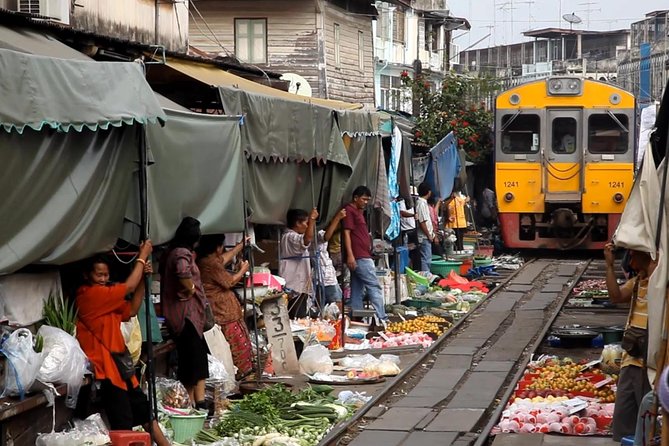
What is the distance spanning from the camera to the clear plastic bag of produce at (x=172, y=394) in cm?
1023

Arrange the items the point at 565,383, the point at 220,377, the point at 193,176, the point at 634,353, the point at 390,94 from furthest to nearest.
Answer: the point at 390,94 → the point at 565,383 → the point at 220,377 → the point at 193,176 → the point at 634,353

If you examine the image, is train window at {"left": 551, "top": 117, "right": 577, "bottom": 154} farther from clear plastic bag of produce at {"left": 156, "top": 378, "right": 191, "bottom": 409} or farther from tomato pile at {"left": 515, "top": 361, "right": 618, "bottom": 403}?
clear plastic bag of produce at {"left": 156, "top": 378, "right": 191, "bottom": 409}

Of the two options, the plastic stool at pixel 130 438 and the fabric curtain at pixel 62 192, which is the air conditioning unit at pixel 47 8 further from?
the plastic stool at pixel 130 438

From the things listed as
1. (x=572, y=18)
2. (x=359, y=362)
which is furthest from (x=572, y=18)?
(x=359, y=362)

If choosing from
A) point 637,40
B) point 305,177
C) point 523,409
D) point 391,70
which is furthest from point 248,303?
point 637,40

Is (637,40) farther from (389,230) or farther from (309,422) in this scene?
(309,422)

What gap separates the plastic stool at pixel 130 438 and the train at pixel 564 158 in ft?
60.7

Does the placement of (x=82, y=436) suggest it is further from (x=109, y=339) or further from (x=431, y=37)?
(x=431, y=37)

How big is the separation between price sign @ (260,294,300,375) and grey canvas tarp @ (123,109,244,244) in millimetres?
1507

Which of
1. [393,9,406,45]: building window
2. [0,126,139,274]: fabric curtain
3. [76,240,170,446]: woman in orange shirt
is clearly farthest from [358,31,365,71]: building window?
[76,240,170,446]: woman in orange shirt

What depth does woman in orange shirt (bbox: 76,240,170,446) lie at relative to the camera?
8805mm

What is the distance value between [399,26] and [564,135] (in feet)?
77.9

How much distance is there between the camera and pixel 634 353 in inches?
345

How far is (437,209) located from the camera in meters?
24.0
